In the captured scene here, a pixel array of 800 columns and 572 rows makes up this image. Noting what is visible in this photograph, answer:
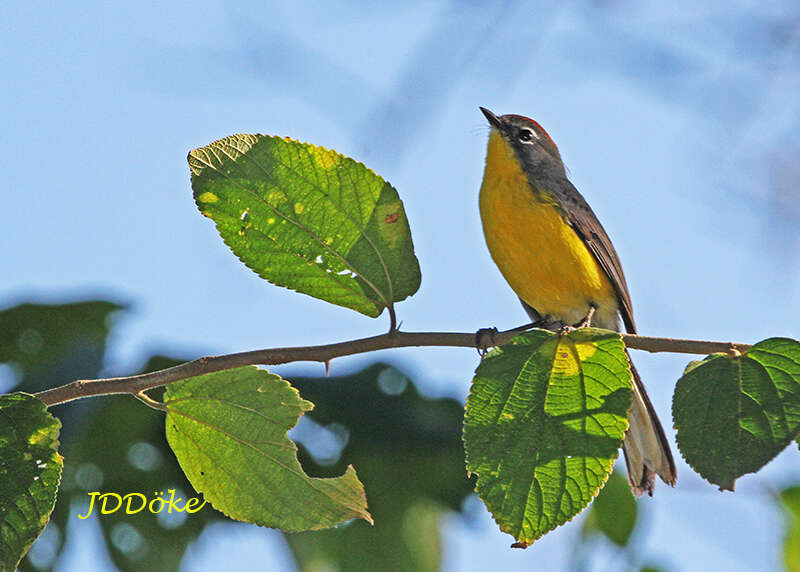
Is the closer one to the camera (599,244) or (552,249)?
(552,249)

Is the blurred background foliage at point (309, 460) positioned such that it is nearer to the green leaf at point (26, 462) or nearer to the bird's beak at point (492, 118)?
the green leaf at point (26, 462)

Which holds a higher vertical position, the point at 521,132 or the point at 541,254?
the point at 521,132

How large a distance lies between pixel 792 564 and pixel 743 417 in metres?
1.61

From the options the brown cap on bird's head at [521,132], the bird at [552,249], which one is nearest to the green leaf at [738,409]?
the bird at [552,249]

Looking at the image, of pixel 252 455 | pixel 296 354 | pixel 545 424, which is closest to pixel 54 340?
pixel 252 455

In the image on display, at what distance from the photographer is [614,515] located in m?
3.26

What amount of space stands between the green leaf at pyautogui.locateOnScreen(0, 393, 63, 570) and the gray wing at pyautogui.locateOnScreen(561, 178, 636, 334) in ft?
10.9

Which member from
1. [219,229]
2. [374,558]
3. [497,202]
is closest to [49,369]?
[374,558]

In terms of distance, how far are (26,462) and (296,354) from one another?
603 mm

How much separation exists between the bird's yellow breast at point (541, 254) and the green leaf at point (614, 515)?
1362 millimetres

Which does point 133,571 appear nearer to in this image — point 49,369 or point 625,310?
point 49,369

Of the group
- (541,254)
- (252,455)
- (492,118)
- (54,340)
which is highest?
(492,118)

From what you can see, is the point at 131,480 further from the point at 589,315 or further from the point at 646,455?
the point at 589,315

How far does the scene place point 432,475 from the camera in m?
3.70
